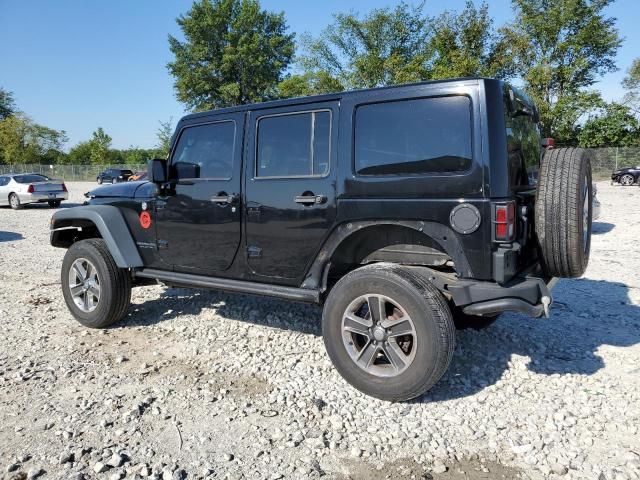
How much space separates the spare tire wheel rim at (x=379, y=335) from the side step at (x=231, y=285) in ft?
1.27

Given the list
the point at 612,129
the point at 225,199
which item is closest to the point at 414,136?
the point at 225,199

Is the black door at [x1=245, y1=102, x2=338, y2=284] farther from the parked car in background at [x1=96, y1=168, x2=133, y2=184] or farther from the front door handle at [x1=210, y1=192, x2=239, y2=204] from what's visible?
the parked car in background at [x1=96, y1=168, x2=133, y2=184]

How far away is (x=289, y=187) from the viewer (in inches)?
145

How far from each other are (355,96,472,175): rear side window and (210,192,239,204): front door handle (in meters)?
1.12

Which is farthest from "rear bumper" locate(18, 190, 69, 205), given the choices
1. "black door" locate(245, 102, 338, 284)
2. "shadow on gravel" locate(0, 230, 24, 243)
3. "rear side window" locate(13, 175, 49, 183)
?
"black door" locate(245, 102, 338, 284)

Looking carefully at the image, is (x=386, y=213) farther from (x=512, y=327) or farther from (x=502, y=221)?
(x=512, y=327)

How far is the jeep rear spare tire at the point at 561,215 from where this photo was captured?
10.2 feet

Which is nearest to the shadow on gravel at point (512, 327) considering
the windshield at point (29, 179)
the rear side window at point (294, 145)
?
the rear side window at point (294, 145)

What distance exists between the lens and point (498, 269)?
9.57 feet

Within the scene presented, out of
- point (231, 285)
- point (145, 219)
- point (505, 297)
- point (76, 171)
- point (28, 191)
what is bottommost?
point (231, 285)

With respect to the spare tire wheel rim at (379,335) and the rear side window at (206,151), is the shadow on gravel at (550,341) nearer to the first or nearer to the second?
the spare tire wheel rim at (379,335)

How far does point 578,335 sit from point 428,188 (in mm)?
2416

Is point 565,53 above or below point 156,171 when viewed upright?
above

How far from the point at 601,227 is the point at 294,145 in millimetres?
9544
